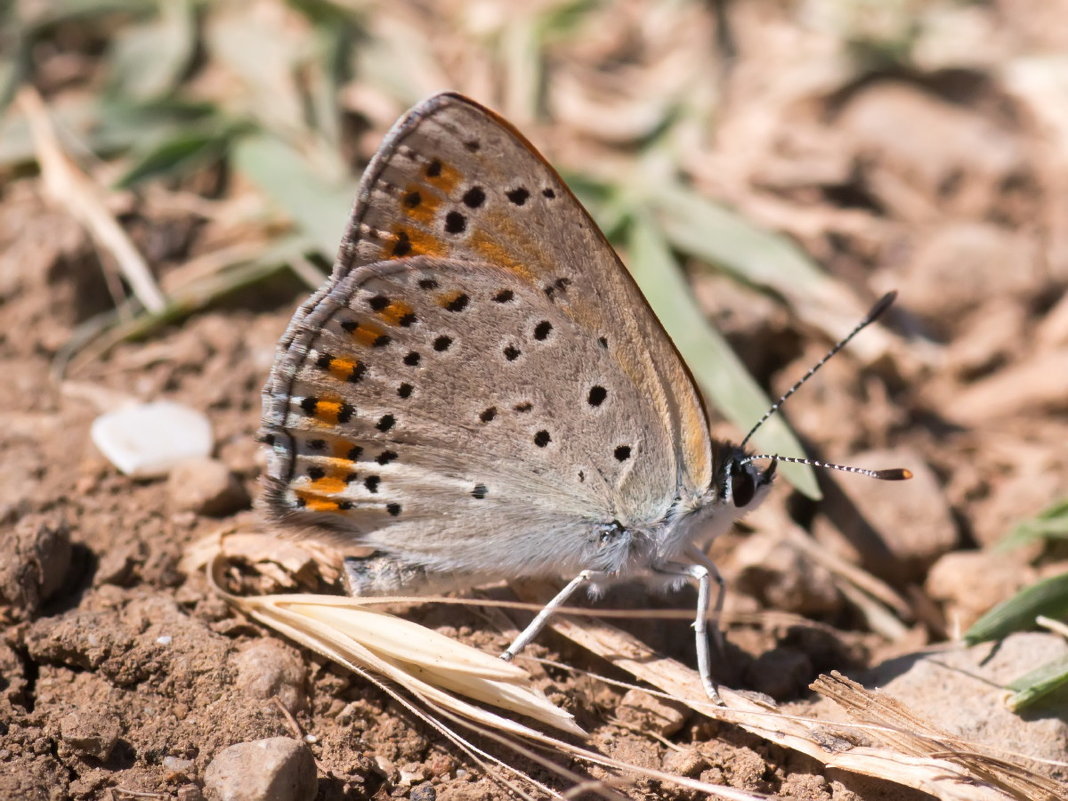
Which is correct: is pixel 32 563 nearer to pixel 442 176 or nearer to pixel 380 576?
pixel 380 576

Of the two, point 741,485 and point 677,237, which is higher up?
point 677,237

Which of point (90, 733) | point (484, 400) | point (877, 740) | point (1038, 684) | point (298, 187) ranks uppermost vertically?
point (298, 187)

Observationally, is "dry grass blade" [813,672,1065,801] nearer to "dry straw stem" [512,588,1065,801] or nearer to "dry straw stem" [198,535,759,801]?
"dry straw stem" [512,588,1065,801]

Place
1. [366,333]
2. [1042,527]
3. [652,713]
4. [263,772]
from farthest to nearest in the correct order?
[1042,527] → [652,713] → [366,333] → [263,772]

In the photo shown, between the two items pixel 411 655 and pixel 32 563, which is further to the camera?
pixel 32 563

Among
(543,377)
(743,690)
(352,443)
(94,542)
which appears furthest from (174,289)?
(743,690)

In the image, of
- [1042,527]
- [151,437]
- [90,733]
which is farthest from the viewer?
[151,437]

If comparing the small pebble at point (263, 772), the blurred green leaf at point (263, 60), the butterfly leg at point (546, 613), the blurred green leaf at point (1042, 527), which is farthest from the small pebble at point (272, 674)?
the blurred green leaf at point (263, 60)

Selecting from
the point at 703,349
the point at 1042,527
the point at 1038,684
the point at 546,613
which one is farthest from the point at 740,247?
the point at 1038,684
